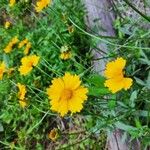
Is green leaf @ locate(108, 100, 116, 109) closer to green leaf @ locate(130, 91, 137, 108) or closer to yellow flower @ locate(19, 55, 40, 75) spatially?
green leaf @ locate(130, 91, 137, 108)

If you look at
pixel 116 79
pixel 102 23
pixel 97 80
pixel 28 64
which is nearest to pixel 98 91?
pixel 97 80

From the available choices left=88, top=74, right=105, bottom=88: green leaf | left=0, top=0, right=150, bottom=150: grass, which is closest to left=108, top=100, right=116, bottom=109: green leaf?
left=0, top=0, right=150, bottom=150: grass

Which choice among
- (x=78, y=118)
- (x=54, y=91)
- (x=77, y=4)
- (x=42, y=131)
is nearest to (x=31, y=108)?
(x=42, y=131)

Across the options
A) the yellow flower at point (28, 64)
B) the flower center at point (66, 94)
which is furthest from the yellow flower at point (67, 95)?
the yellow flower at point (28, 64)

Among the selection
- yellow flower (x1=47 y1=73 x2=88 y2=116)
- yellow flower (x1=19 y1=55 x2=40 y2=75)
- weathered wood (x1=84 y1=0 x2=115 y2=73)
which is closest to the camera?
yellow flower (x1=47 y1=73 x2=88 y2=116)

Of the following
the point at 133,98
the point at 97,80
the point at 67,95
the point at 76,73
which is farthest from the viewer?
the point at 76,73

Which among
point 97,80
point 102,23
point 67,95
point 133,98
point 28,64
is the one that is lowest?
point 67,95

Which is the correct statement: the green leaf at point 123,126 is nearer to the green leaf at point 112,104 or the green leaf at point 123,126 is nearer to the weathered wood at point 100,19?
the green leaf at point 112,104

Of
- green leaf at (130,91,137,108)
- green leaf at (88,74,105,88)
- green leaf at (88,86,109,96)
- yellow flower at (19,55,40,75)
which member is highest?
yellow flower at (19,55,40,75)

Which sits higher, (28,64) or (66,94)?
(28,64)

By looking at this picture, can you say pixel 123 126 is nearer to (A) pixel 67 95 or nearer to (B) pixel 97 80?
(B) pixel 97 80
